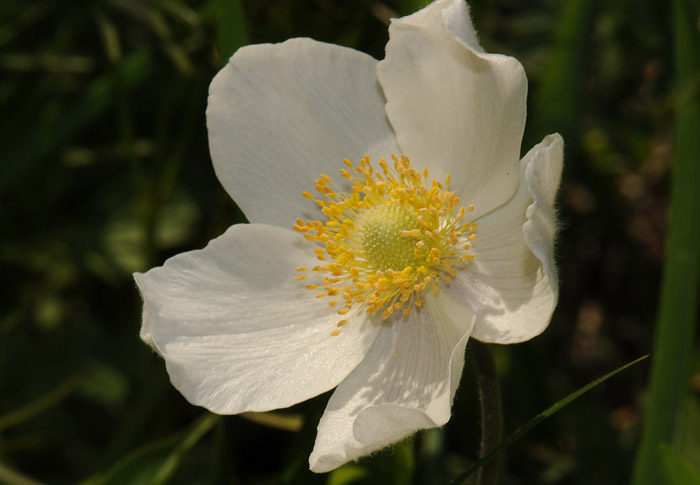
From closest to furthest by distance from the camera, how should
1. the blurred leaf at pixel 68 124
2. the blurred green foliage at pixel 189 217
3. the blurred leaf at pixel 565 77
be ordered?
1. the blurred leaf at pixel 565 77
2. the blurred green foliage at pixel 189 217
3. the blurred leaf at pixel 68 124

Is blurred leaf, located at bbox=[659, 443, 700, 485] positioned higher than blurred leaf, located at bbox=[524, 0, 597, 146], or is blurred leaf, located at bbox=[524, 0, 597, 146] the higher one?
blurred leaf, located at bbox=[524, 0, 597, 146]

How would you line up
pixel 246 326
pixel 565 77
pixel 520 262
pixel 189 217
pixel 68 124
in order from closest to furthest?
1. pixel 520 262
2. pixel 246 326
3. pixel 565 77
4. pixel 68 124
5. pixel 189 217

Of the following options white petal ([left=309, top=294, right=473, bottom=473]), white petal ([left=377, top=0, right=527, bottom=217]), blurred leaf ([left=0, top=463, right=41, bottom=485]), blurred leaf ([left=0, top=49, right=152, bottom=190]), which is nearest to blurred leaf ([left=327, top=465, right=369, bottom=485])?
white petal ([left=309, top=294, right=473, bottom=473])

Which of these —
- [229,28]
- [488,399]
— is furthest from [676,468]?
[229,28]

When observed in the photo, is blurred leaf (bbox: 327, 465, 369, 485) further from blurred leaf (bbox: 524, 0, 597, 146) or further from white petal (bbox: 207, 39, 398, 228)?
blurred leaf (bbox: 524, 0, 597, 146)

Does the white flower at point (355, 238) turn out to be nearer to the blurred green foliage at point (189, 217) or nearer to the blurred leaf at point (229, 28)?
the blurred leaf at point (229, 28)

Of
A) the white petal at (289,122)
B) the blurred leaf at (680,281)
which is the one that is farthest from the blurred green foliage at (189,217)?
the blurred leaf at (680,281)

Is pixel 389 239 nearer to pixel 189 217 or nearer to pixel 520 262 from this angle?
pixel 520 262
